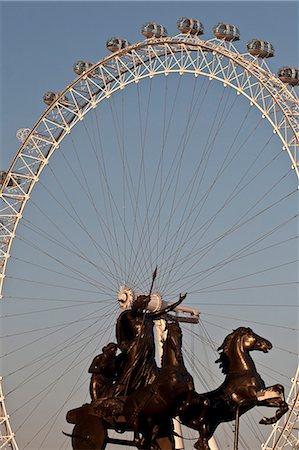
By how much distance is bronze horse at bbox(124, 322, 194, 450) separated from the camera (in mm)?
40500

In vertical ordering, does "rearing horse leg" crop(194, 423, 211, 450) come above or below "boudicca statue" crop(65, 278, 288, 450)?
below

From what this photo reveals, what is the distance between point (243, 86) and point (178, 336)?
38.3 feet

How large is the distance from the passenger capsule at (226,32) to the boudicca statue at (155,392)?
10.6 meters

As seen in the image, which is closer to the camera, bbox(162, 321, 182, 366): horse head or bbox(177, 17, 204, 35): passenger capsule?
bbox(162, 321, 182, 366): horse head

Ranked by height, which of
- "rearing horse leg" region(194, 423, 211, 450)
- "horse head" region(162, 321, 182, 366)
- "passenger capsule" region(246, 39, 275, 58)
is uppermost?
"passenger capsule" region(246, 39, 275, 58)

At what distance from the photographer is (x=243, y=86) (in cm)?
5012

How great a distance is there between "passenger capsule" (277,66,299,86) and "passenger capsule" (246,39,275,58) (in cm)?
75

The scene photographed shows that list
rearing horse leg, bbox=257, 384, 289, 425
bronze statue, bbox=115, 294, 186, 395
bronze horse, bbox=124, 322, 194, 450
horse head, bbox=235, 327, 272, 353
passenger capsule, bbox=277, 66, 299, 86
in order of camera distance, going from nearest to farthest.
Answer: rearing horse leg, bbox=257, 384, 289, 425 < bronze horse, bbox=124, 322, 194, 450 < horse head, bbox=235, 327, 272, 353 < bronze statue, bbox=115, 294, 186, 395 < passenger capsule, bbox=277, 66, 299, 86

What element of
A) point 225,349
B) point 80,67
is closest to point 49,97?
point 80,67

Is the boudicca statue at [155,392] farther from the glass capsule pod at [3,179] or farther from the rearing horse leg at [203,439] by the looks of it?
the glass capsule pod at [3,179]

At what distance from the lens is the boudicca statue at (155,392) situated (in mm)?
40625

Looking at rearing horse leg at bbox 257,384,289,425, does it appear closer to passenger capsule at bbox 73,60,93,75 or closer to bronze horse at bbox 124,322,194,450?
bronze horse at bbox 124,322,194,450

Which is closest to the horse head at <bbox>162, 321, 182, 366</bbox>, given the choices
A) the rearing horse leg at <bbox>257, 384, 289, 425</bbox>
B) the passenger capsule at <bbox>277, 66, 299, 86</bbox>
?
the rearing horse leg at <bbox>257, 384, 289, 425</bbox>

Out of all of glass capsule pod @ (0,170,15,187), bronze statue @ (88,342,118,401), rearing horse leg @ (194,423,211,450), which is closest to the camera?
rearing horse leg @ (194,423,211,450)
